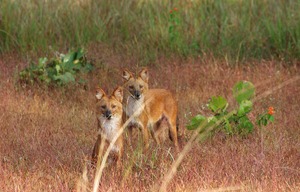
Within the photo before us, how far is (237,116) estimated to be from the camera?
9375 mm

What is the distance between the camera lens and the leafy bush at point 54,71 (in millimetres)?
12422

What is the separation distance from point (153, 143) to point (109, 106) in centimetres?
180

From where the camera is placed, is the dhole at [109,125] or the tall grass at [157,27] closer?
the dhole at [109,125]

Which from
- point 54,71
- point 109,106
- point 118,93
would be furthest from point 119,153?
point 54,71

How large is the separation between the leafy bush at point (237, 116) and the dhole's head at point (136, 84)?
0.74 m

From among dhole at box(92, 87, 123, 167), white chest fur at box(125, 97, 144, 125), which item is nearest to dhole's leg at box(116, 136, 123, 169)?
dhole at box(92, 87, 123, 167)

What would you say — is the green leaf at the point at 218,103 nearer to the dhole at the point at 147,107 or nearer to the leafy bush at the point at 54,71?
the dhole at the point at 147,107

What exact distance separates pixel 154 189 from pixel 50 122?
12.7ft

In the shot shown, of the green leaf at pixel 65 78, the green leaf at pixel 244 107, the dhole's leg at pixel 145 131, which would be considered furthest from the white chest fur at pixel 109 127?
the green leaf at pixel 65 78

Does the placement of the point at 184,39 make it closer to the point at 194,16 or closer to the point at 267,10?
the point at 194,16

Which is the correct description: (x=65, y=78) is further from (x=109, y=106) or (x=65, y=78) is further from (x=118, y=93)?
(x=109, y=106)

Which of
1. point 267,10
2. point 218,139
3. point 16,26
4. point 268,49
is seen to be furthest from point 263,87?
point 16,26

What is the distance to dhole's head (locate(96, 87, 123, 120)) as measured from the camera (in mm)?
7816

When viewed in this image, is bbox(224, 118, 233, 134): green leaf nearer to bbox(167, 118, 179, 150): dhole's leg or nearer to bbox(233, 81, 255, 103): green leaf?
bbox(233, 81, 255, 103): green leaf
